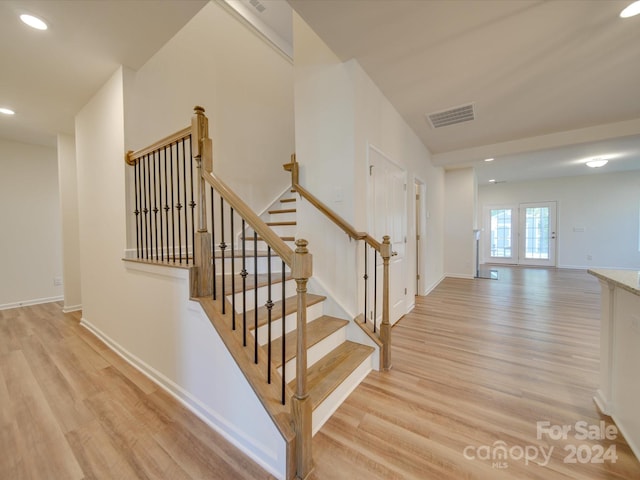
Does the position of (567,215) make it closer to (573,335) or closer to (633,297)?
(573,335)

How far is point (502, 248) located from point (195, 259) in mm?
9819

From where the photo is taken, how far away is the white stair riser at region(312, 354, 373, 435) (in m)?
1.53

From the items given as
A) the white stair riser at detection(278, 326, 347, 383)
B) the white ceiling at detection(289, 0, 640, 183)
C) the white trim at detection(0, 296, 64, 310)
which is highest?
the white ceiling at detection(289, 0, 640, 183)

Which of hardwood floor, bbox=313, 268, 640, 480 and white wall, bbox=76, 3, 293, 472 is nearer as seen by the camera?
hardwood floor, bbox=313, 268, 640, 480

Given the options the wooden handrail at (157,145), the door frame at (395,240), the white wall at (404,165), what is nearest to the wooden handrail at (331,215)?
the white wall at (404,165)

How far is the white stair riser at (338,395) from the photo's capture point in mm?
1532

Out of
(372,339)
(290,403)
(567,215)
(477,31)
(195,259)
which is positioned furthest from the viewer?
(567,215)

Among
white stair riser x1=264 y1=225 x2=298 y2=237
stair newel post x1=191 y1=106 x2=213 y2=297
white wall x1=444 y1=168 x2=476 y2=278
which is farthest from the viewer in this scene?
white wall x1=444 y1=168 x2=476 y2=278

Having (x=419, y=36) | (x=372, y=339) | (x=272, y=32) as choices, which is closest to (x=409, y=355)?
(x=372, y=339)

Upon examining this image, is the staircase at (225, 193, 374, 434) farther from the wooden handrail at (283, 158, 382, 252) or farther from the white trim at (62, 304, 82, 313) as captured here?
the white trim at (62, 304, 82, 313)

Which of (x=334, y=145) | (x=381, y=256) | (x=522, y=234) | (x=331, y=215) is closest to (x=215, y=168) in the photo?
(x=334, y=145)

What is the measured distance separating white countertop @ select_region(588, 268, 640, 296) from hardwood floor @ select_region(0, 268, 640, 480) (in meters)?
0.90

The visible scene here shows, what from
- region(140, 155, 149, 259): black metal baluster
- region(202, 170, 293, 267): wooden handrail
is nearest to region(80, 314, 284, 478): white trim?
region(202, 170, 293, 267): wooden handrail

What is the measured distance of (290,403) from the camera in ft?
4.26
